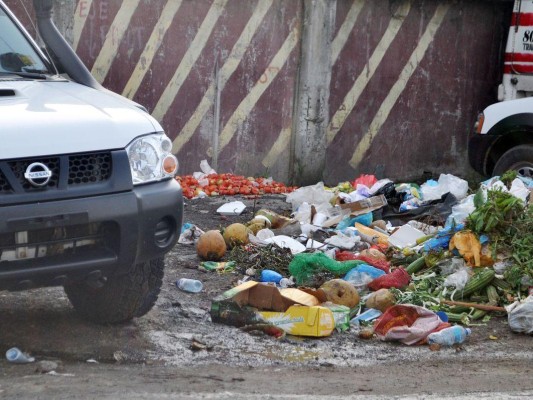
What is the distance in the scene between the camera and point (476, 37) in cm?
1437

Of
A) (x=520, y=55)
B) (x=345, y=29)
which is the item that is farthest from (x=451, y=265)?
(x=345, y=29)

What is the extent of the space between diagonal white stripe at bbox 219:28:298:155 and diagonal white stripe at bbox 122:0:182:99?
1.20m

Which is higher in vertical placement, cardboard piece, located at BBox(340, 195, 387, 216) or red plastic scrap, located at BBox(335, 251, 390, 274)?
red plastic scrap, located at BBox(335, 251, 390, 274)

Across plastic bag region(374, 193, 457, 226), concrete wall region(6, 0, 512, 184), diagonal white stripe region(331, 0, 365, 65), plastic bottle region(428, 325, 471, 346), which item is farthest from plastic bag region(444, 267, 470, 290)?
diagonal white stripe region(331, 0, 365, 65)

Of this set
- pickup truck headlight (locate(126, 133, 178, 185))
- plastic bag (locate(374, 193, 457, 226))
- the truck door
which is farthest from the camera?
the truck door

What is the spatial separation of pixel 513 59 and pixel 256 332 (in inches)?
295

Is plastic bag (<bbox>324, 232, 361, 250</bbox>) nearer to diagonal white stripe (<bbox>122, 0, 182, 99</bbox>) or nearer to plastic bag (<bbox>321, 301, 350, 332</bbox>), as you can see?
plastic bag (<bbox>321, 301, 350, 332</bbox>)

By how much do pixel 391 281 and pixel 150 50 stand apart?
5.26 m

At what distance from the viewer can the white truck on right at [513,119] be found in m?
11.0

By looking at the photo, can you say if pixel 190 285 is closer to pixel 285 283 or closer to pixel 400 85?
pixel 285 283

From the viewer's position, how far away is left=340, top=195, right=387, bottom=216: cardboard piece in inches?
393

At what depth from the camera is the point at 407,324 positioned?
652 centimetres

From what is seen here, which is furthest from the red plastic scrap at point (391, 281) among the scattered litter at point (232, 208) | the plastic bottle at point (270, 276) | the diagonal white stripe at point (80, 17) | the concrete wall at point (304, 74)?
Answer: the diagonal white stripe at point (80, 17)

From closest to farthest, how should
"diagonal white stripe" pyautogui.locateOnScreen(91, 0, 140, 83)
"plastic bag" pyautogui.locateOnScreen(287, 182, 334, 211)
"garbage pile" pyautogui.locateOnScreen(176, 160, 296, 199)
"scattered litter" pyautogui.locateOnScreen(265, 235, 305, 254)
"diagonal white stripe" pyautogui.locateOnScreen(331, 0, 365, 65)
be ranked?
"scattered litter" pyautogui.locateOnScreen(265, 235, 305, 254) → "plastic bag" pyautogui.locateOnScreen(287, 182, 334, 211) → "garbage pile" pyautogui.locateOnScreen(176, 160, 296, 199) → "diagonal white stripe" pyautogui.locateOnScreen(91, 0, 140, 83) → "diagonal white stripe" pyautogui.locateOnScreen(331, 0, 365, 65)
